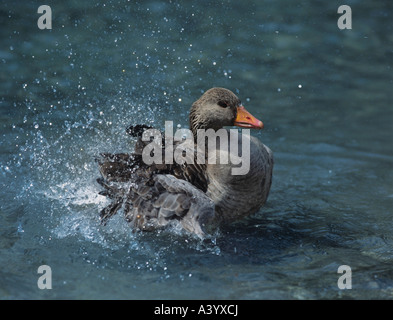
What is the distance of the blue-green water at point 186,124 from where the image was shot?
527 cm

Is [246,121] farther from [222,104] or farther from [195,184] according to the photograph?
[195,184]

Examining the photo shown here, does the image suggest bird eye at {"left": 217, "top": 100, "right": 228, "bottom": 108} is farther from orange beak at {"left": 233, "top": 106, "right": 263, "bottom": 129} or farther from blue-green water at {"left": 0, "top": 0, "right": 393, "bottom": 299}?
blue-green water at {"left": 0, "top": 0, "right": 393, "bottom": 299}

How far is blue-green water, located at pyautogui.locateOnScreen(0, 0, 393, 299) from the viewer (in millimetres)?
5273

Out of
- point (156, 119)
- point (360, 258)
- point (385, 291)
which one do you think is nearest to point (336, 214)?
point (360, 258)

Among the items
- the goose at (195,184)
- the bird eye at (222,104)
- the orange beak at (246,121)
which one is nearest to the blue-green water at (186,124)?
the goose at (195,184)

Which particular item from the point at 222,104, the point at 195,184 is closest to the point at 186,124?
the point at 222,104

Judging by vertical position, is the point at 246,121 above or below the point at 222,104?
below

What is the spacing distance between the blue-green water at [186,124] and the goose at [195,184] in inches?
11.2

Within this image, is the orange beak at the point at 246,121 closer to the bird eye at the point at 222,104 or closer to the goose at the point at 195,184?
the goose at the point at 195,184

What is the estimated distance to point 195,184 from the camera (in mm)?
5859

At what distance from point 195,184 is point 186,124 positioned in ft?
10.5

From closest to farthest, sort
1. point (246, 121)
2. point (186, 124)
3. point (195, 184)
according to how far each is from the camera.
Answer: point (195, 184), point (246, 121), point (186, 124)

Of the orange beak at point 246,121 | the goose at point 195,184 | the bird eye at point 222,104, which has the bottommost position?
the goose at point 195,184

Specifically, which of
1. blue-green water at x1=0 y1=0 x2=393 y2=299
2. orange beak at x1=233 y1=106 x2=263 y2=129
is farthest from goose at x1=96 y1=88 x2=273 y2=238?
blue-green water at x1=0 y1=0 x2=393 y2=299
